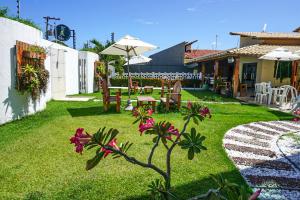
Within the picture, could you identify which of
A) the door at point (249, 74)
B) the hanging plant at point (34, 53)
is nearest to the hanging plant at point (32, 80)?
the hanging plant at point (34, 53)

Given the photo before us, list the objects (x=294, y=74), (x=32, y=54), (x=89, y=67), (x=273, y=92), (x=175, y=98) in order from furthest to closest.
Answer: (x=89, y=67), (x=294, y=74), (x=273, y=92), (x=175, y=98), (x=32, y=54)

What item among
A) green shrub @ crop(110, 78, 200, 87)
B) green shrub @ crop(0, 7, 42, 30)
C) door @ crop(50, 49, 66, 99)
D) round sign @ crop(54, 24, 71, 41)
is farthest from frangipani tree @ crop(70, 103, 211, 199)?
green shrub @ crop(110, 78, 200, 87)

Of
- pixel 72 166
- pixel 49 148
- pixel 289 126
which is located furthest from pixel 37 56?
pixel 289 126

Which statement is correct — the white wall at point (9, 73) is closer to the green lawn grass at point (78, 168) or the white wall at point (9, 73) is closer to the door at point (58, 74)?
the green lawn grass at point (78, 168)

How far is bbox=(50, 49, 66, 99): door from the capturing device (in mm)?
12673

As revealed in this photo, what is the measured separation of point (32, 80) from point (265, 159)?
6.50 meters

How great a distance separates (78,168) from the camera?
4.07 meters

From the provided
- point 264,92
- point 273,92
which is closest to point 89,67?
point 264,92

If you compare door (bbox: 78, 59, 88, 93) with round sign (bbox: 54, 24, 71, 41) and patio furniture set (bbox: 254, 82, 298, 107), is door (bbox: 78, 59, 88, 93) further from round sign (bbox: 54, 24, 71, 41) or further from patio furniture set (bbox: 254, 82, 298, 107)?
patio furniture set (bbox: 254, 82, 298, 107)

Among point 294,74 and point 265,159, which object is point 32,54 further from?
point 294,74

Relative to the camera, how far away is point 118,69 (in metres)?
24.2

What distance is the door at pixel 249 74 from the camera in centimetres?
1792

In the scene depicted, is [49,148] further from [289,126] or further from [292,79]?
[292,79]

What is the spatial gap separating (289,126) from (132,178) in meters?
6.04
